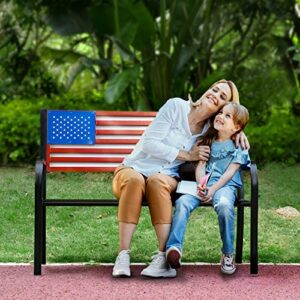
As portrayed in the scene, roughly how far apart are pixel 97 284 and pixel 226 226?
847 millimetres

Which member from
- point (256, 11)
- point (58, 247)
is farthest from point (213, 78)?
point (58, 247)

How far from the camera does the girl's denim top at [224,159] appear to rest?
18.6 ft

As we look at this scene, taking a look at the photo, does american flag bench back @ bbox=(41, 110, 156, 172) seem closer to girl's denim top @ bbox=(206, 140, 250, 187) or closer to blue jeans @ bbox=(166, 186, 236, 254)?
girl's denim top @ bbox=(206, 140, 250, 187)

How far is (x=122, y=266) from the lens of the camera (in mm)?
5414

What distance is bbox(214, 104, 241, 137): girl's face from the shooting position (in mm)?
5648

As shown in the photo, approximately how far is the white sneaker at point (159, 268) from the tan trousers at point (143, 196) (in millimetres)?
213

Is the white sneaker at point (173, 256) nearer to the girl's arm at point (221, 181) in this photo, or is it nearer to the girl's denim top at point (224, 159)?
the girl's arm at point (221, 181)

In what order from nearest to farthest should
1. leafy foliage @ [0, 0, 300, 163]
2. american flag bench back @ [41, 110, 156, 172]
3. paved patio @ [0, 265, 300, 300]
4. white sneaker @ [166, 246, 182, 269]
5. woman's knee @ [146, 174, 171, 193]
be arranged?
paved patio @ [0, 265, 300, 300]
white sneaker @ [166, 246, 182, 269]
woman's knee @ [146, 174, 171, 193]
american flag bench back @ [41, 110, 156, 172]
leafy foliage @ [0, 0, 300, 163]

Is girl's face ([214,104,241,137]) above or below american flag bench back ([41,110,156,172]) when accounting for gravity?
above

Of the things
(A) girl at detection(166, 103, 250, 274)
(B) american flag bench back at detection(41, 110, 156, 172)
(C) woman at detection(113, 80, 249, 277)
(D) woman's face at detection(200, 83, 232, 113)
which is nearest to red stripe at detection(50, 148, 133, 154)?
(B) american flag bench back at detection(41, 110, 156, 172)

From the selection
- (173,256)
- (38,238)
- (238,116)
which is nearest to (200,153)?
(238,116)

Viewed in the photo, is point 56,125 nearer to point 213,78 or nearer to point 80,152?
point 80,152

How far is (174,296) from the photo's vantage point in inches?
200

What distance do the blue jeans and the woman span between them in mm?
70
